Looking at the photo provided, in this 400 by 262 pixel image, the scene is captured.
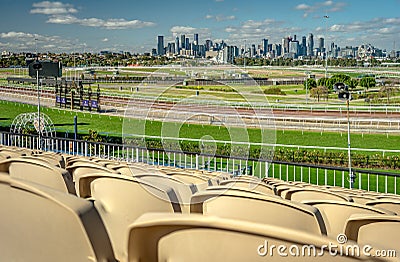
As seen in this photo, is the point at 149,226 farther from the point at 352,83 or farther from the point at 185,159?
the point at 352,83

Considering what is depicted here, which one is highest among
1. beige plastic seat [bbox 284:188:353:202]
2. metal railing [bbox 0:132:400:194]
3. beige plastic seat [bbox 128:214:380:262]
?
beige plastic seat [bbox 128:214:380:262]

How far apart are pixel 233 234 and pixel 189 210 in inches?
39.1

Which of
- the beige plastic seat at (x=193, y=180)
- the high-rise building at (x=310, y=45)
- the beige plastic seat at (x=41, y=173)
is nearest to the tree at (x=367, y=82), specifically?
the beige plastic seat at (x=193, y=180)

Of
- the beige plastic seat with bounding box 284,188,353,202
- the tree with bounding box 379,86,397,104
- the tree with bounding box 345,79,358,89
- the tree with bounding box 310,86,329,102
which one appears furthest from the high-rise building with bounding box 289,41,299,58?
the beige plastic seat with bounding box 284,188,353,202

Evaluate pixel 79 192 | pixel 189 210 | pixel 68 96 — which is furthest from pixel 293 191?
pixel 68 96

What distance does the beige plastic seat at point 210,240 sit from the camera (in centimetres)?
83

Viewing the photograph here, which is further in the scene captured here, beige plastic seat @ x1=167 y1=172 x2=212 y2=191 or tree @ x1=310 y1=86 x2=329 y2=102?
tree @ x1=310 y1=86 x2=329 y2=102

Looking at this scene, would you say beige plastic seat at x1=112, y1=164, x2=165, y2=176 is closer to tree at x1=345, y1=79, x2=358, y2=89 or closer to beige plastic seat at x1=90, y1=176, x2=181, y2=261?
beige plastic seat at x1=90, y1=176, x2=181, y2=261

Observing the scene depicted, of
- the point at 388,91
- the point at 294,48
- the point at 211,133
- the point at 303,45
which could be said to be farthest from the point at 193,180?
the point at 303,45

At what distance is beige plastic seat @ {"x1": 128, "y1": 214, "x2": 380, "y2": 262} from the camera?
0.83 metres

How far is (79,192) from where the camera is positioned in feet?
6.81

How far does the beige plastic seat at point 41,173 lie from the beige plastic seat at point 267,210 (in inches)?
25.7

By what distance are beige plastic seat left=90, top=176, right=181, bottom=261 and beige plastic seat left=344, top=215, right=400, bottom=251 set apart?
63 cm

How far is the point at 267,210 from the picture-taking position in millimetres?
1413
